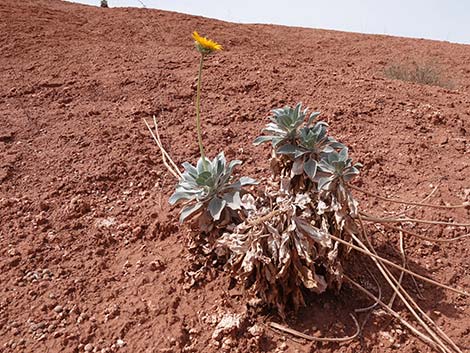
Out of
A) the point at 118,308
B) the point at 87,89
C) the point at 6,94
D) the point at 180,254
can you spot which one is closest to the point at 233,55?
the point at 87,89

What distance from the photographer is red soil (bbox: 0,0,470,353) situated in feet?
4.90

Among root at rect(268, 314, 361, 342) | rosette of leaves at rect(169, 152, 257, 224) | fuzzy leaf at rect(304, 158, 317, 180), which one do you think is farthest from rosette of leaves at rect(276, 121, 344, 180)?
root at rect(268, 314, 361, 342)

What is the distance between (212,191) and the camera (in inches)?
61.8

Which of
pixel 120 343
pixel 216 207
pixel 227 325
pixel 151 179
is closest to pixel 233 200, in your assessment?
pixel 216 207

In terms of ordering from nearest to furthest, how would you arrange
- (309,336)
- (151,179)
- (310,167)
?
(309,336), (310,167), (151,179)

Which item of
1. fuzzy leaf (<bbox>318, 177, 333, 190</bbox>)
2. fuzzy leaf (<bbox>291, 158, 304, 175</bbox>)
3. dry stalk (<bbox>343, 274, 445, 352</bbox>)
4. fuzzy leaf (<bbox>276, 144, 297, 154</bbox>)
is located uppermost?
fuzzy leaf (<bbox>276, 144, 297, 154</bbox>)

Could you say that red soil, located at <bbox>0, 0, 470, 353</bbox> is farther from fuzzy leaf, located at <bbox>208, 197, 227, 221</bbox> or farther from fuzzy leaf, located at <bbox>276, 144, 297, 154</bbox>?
fuzzy leaf, located at <bbox>276, 144, 297, 154</bbox>

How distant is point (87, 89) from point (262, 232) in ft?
7.81

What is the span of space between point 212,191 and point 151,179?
0.80m

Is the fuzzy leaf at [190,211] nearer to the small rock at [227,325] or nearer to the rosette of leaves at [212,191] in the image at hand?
the rosette of leaves at [212,191]

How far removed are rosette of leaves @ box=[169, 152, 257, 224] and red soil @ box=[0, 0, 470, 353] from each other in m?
0.23

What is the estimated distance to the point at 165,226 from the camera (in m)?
1.91

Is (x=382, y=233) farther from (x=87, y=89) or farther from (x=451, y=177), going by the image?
(x=87, y=89)

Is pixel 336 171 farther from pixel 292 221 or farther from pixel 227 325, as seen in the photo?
pixel 227 325
